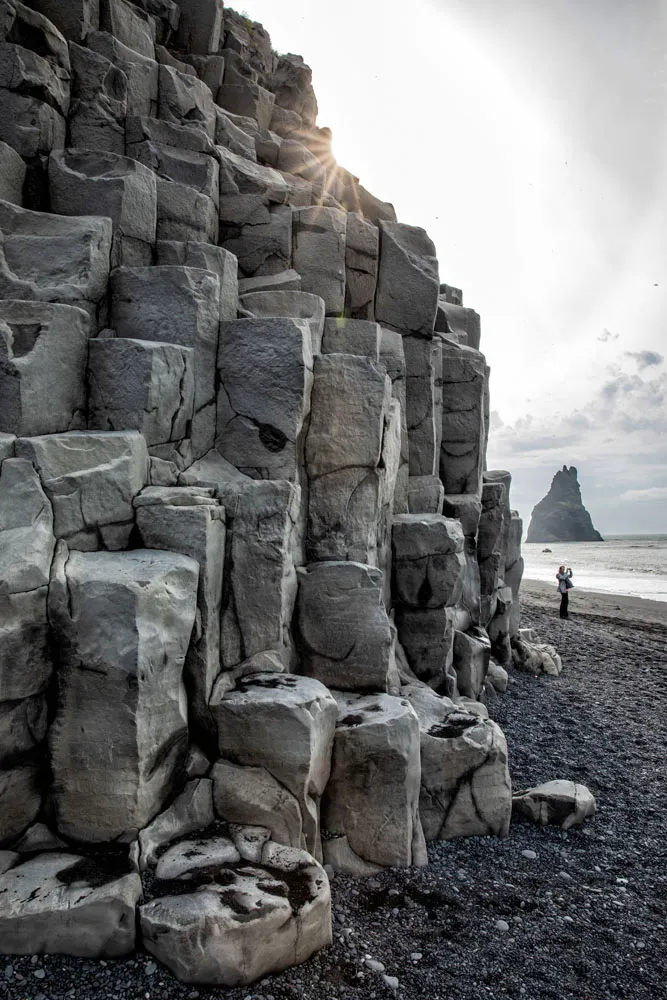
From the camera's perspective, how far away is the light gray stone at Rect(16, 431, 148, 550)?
259 inches

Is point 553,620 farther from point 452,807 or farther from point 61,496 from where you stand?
point 61,496

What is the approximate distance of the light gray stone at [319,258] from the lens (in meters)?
12.0

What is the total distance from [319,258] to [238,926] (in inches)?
419

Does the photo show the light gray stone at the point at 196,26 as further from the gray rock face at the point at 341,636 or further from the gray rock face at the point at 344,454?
the gray rock face at the point at 341,636

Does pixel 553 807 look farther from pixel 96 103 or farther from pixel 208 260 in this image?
pixel 96 103

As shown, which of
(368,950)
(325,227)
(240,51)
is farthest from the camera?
(240,51)

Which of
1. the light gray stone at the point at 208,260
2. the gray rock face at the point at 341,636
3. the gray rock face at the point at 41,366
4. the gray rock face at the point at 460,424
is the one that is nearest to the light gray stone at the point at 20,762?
the gray rock face at the point at 41,366

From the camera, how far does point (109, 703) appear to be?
6.04m

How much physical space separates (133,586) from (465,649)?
8957 millimetres

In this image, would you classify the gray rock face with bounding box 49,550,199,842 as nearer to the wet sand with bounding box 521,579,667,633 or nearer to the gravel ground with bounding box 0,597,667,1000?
the gravel ground with bounding box 0,597,667,1000

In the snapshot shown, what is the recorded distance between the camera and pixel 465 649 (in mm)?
13359

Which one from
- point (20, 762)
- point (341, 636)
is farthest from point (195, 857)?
point (341, 636)

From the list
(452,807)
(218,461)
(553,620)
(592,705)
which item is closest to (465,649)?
(592,705)

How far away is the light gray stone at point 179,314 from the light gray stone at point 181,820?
4.06 meters
